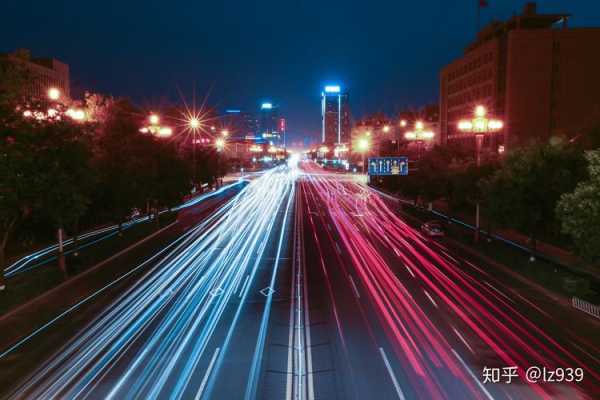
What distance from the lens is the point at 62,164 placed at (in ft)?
77.7

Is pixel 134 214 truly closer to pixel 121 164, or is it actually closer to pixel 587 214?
pixel 121 164

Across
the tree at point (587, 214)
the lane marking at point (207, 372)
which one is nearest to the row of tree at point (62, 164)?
the lane marking at point (207, 372)

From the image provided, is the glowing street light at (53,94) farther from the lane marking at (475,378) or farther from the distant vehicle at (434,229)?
the distant vehicle at (434,229)

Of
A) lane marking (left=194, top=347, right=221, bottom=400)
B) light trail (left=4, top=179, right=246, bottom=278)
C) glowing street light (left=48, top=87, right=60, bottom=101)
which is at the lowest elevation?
lane marking (left=194, top=347, right=221, bottom=400)

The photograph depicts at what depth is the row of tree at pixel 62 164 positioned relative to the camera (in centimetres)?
2028

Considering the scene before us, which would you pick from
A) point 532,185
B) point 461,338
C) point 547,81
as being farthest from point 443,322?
point 547,81

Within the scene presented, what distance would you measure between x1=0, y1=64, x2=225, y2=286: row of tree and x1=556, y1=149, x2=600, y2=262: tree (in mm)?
19565

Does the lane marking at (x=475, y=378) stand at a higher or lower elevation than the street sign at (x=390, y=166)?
lower

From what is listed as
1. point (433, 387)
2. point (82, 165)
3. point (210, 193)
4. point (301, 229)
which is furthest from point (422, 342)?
point (210, 193)

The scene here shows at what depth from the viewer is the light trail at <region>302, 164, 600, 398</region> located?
14188 millimetres

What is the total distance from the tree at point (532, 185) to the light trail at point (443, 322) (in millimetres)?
4018

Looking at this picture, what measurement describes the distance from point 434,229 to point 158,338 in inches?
1033

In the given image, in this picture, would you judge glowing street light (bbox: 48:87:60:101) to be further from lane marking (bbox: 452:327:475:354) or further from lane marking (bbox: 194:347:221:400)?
lane marking (bbox: 452:327:475:354)

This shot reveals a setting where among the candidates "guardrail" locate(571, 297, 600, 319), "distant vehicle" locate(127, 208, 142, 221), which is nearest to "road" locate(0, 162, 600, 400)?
"guardrail" locate(571, 297, 600, 319)
